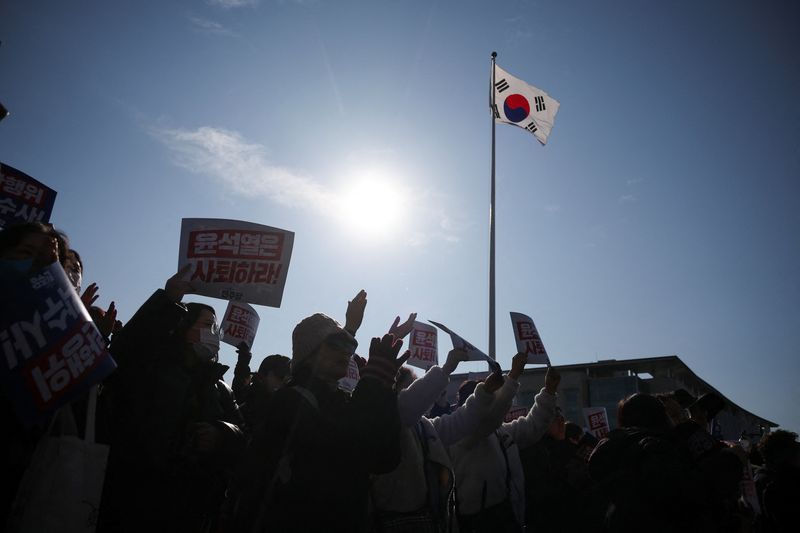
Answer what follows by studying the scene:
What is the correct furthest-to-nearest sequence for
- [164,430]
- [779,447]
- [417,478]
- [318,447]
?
[779,447]
[417,478]
[164,430]
[318,447]

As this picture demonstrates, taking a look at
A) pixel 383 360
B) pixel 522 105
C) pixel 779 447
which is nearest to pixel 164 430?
pixel 383 360

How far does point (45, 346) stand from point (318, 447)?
1.16 metres

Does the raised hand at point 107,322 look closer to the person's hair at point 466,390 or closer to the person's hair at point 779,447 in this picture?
the person's hair at point 466,390

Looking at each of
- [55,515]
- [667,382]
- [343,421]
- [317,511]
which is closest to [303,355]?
[343,421]

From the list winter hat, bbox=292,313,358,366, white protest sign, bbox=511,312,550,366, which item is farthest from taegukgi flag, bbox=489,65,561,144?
winter hat, bbox=292,313,358,366

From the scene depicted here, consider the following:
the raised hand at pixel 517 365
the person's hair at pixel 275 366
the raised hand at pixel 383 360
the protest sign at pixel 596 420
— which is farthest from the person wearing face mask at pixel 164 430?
the protest sign at pixel 596 420

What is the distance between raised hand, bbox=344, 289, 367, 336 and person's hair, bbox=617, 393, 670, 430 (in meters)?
2.06

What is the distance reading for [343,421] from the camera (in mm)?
2129

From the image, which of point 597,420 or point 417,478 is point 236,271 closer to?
point 417,478

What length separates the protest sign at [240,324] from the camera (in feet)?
31.1

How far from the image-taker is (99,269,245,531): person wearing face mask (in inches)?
97.2

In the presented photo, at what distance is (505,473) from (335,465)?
260 cm

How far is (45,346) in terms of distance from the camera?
A: 6.20 ft

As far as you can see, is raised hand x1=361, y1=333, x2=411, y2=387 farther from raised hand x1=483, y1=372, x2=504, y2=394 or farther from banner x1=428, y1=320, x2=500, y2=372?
raised hand x1=483, y1=372, x2=504, y2=394
